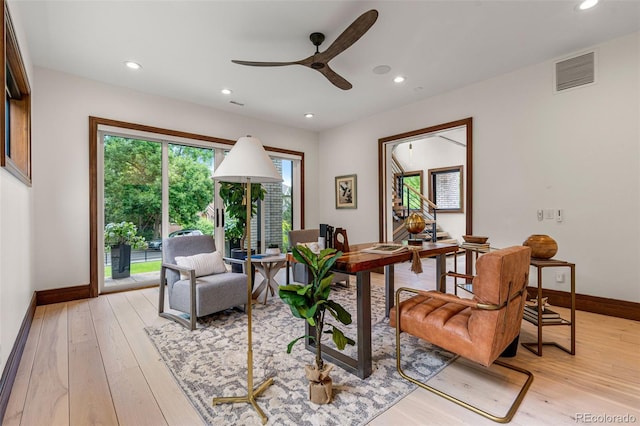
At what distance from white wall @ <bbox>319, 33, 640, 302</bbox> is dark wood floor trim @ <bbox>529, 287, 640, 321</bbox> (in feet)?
0.18

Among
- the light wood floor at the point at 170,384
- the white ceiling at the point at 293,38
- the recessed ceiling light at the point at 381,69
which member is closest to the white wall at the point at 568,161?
the white ceiling at the point at 293,38

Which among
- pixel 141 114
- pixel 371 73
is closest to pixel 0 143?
pixel 141 114

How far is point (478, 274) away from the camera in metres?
1.60

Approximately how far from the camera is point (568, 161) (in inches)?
128

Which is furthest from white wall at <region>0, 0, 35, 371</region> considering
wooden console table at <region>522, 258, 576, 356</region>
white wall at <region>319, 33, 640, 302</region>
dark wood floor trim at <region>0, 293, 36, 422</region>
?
white wall at <region>319, 33, 640, 302</region>

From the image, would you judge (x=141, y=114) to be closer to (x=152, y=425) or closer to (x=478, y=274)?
(x=152, y=425)

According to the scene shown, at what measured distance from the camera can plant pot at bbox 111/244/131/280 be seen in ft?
13.4

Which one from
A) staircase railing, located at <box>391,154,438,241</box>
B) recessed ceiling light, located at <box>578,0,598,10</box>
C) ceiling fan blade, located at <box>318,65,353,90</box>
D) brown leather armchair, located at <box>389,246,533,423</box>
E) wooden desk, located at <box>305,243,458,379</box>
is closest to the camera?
brown leather armchair, located at <box>389,246,533,423</box>

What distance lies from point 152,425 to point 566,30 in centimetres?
453

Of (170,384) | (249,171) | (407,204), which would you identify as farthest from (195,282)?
(407,204)

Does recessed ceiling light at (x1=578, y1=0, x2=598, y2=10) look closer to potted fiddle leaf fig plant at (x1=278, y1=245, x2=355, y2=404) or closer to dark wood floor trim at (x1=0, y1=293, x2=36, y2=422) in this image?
potted fiddle leaf fig plant at (x1=278, y1=245, x2=355, y2=404)

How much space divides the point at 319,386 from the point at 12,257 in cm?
230

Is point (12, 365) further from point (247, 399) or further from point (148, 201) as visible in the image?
point (148, 201)

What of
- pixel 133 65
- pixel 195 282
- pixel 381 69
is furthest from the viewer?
pixel 381 69
